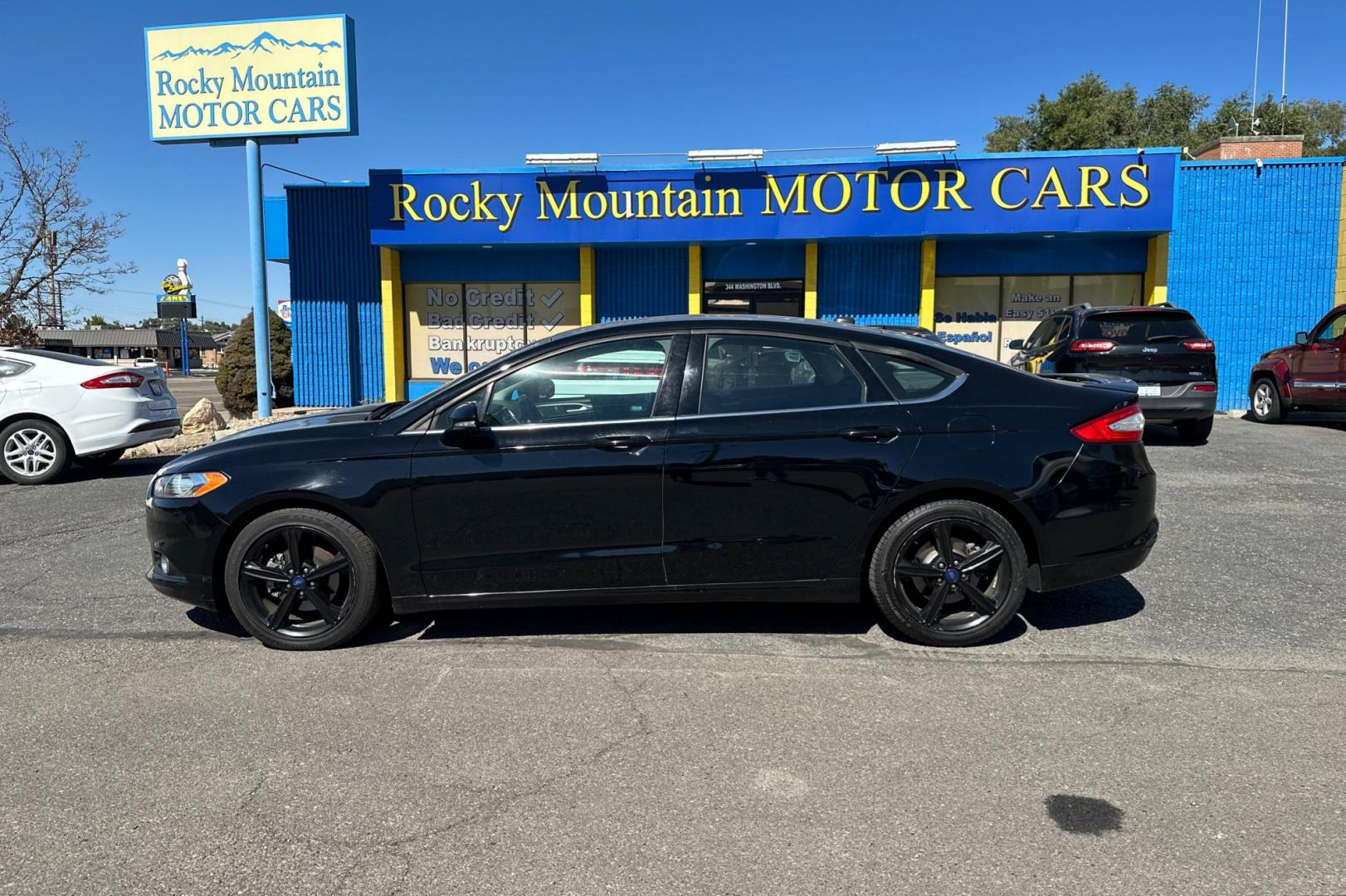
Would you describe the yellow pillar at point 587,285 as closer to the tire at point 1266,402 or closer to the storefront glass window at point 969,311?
the storefront glass window at point 969,311

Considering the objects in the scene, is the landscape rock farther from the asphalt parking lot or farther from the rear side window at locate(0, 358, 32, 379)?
the asphalt parking lot

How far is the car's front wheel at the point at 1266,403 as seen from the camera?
45.3 feet

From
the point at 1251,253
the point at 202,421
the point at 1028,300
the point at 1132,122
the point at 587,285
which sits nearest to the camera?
the point at 202,421

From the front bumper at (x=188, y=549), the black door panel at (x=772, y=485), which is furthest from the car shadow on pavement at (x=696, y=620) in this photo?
the black door panel at (x=772, y=485)

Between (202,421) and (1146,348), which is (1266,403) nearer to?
(1146,348)

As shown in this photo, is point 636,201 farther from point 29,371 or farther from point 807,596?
point 807,596

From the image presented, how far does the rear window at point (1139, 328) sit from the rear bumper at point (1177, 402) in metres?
0.59

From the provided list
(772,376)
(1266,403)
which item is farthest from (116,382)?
(1266,403)

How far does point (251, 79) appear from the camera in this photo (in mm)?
16812

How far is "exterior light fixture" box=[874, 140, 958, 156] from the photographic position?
1633cm

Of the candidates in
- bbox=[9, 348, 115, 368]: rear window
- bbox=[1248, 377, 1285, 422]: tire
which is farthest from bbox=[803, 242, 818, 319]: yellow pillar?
bbox=[9, 348, 115, 368]: rear window

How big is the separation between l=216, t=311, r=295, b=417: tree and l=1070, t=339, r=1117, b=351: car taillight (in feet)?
50.2

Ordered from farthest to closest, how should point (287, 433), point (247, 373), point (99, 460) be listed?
point (247, 373), point (99, 460), point (287, 433)

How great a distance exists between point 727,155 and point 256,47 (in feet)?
28.3
